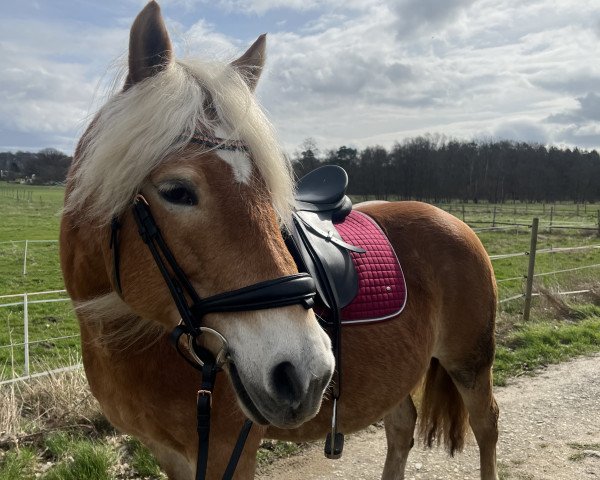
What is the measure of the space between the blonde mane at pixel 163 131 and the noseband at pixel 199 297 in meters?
0.11

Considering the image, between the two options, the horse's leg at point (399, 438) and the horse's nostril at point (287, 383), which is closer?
the horse's nostril at point (287, 383)

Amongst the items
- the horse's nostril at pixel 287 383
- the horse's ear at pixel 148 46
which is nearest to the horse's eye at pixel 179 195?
the horse's ear at pixel 148 46

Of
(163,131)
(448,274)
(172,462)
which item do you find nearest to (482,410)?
(448,274)

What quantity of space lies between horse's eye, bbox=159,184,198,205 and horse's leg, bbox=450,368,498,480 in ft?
8.24

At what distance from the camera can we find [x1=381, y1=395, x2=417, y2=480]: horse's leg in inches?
140

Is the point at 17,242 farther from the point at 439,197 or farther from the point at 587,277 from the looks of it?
the point at 439,197

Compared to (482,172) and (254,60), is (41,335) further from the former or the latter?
(482,172)

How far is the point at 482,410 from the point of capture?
10.8ft

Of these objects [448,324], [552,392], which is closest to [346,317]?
[448,324]

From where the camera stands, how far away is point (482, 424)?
332cm

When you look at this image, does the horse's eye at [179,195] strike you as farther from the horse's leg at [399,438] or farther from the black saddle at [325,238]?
the horse's leg at [399,438]

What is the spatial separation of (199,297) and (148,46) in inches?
36.0

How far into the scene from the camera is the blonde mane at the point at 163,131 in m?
1.57

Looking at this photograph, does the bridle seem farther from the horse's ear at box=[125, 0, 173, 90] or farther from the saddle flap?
the saddle flap
